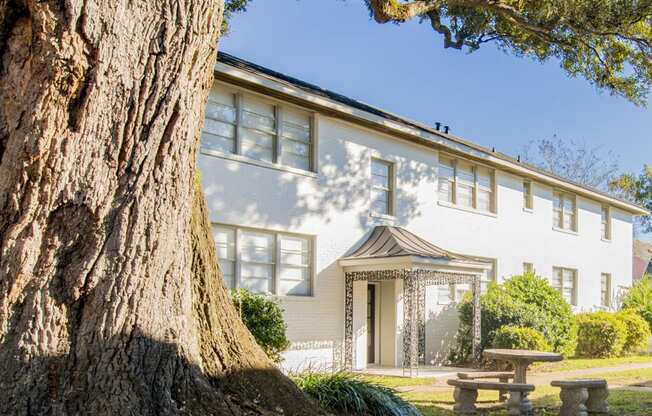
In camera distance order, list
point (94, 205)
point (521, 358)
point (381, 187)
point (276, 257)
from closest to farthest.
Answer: point (94, 205) → point (521, 358) → point (276, 257) → point (381, 187)

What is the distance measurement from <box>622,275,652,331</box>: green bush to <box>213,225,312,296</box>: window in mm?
16428

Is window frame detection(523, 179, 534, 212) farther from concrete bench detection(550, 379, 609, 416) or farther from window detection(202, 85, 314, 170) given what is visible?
concrete bench detection(550, 379, 609, 416)

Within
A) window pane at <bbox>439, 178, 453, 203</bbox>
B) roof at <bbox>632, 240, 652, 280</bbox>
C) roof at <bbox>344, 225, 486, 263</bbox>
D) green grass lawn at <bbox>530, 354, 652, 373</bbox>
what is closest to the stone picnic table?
roof at <bbox>344, 225, 486, 263</bbox>

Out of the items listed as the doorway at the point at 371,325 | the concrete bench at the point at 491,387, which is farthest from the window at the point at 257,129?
the concrete bench at the point at 491,387

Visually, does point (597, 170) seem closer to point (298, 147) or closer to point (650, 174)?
point (650, 174)

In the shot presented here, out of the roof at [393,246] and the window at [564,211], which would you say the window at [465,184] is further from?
the window at [564,211]

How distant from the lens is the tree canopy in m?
14.1

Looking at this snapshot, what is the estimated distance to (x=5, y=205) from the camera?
392 centimetres

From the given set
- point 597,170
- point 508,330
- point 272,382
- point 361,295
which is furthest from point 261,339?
point 597,170

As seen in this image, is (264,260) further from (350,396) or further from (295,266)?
(350,396)

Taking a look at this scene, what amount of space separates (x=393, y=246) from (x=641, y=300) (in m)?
15.7

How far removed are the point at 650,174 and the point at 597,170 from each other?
24.5ft

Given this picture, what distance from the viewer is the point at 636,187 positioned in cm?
4478

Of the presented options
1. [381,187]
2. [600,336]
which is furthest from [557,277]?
[381,187]
